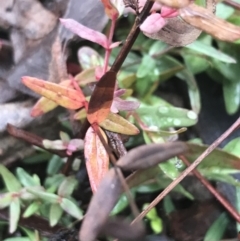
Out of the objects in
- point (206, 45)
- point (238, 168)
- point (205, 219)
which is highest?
point (206, 45)

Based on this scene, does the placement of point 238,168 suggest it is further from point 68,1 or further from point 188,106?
point 68,1

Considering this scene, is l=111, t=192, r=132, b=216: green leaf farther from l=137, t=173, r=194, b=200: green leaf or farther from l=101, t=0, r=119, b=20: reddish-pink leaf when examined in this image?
l=101, t=0, r=119, b=20: reddish-pink leaf

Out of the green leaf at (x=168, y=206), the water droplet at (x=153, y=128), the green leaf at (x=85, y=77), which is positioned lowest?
the green leaf at (x=168, y=206)

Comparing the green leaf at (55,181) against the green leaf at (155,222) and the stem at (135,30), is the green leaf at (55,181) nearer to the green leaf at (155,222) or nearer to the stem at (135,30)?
the green leaf at (155,222)

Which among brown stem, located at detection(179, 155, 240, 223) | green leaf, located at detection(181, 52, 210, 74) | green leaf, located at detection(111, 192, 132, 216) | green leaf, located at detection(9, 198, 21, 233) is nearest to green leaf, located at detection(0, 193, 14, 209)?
green leaf, located at detection(9, 198, 21, 233)

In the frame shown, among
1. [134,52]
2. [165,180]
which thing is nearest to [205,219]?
[165,180]

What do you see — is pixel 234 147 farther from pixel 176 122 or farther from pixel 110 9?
pixel 110 9

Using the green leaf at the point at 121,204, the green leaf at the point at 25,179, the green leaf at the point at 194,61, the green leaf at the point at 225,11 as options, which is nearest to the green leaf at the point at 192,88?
the green leaf at the point at 194,61
